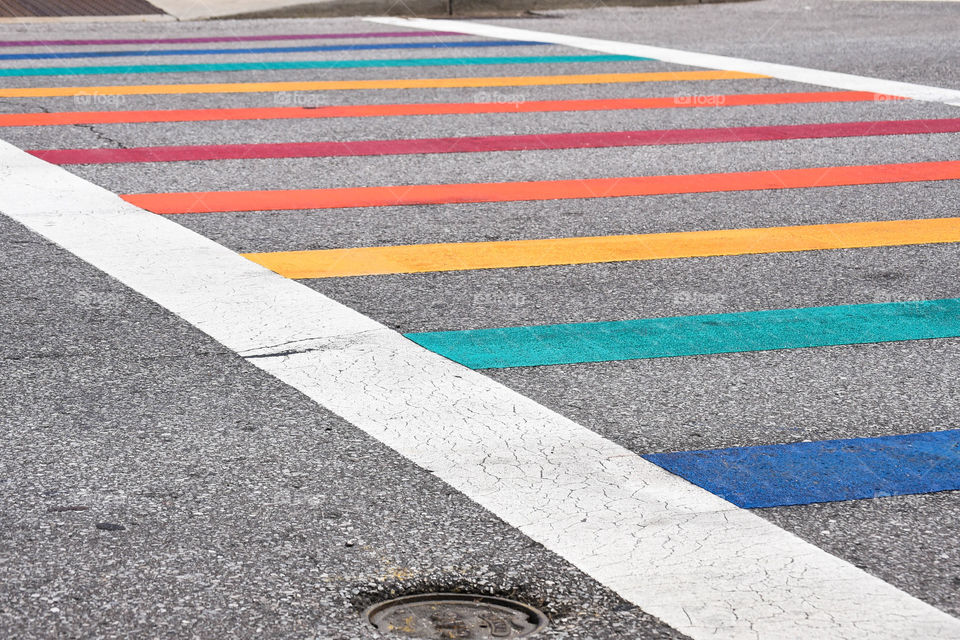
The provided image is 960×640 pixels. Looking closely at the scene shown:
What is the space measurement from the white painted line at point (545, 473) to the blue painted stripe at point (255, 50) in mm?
8874

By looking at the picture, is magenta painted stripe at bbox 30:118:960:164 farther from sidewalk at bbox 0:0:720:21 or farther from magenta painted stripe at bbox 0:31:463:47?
sidewalk at bbox 0:0:720:21

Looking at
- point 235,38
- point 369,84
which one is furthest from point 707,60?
point 235,38

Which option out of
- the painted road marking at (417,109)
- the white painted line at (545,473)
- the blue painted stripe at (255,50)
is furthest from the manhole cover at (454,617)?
the blue painted stripe at (255,50)

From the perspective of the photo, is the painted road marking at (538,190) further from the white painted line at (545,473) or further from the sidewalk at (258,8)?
the sidewalk at (258,8)

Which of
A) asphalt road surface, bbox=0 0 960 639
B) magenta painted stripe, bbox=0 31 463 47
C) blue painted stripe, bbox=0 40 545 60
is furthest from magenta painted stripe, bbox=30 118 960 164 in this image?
magenta painted stripe, bbox=0 31 463 47

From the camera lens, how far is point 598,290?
5.73 m

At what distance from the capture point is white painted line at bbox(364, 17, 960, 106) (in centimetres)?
1216

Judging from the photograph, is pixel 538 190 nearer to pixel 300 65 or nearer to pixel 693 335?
pixel 693 335

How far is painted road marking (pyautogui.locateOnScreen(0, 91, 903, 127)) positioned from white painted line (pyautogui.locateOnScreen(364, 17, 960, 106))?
0.50 m

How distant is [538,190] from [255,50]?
8.09m

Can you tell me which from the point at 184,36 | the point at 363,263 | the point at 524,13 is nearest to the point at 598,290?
the point at 363,263

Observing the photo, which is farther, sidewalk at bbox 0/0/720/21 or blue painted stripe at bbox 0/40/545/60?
sidewalk at bbox 0/0/720/21

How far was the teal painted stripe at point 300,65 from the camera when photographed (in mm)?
12898

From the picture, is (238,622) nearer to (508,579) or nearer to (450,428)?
(508,579)
